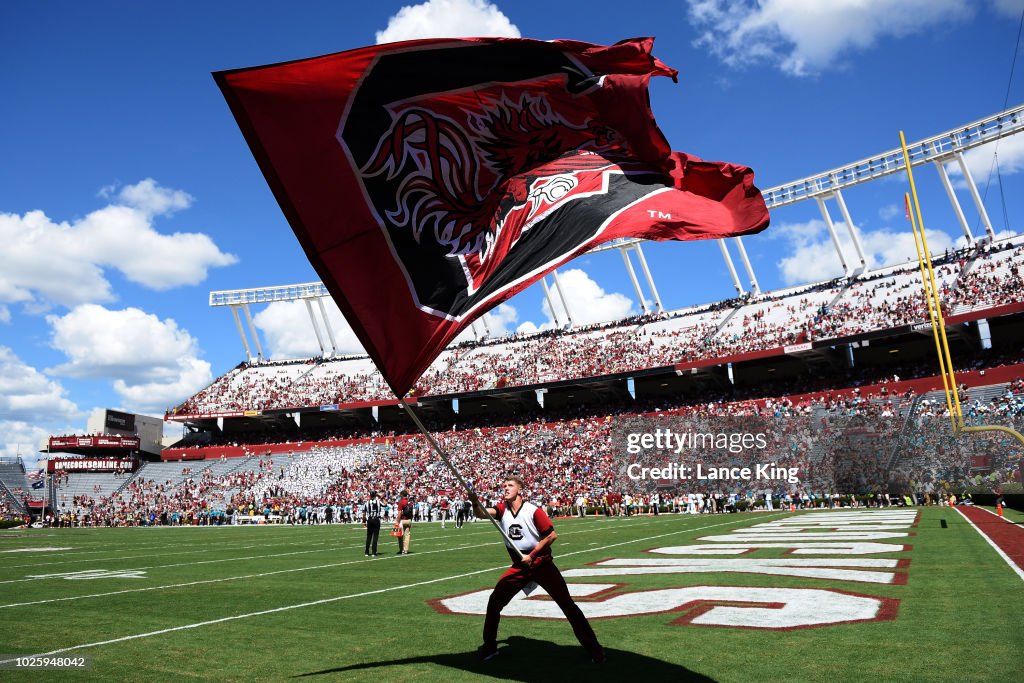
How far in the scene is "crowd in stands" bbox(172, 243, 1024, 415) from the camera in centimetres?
4353

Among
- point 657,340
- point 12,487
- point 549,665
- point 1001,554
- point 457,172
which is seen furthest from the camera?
point 12,487

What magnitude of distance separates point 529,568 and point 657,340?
164 ft

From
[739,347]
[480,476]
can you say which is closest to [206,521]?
[480,476]

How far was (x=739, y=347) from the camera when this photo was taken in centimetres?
4922

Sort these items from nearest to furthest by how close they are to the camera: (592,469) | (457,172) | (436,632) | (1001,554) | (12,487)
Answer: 1. (457,172)
2. (436,632)
3. (1001,554)
4. (592,469)
5. (12,487)

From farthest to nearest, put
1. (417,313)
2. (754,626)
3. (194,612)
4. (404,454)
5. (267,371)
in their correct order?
(267,371), (404,454), (194,612), (754,626), (417,313)

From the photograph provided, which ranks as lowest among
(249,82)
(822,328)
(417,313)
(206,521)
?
(206,521)

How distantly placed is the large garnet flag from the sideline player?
63.0 inches

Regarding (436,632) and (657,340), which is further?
(657,340)

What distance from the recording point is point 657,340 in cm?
5553

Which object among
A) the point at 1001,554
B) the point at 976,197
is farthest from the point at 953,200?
the point at 1001,554

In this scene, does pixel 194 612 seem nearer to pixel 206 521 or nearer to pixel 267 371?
pixel 206 521

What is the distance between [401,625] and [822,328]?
142ft

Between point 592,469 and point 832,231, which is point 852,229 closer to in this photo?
point 832,231
